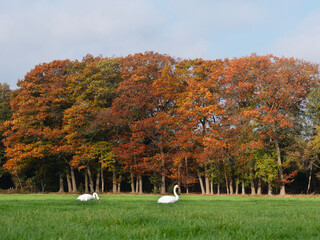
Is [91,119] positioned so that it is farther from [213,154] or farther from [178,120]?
[213,154]

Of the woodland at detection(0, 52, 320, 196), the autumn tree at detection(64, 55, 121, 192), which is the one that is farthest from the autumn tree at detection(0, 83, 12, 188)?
the autumn tree at detection(64, 55, 121, 192)

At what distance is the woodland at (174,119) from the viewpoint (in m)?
39.1

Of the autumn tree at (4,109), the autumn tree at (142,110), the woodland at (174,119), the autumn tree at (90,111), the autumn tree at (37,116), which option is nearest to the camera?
the woodland at (174,119)

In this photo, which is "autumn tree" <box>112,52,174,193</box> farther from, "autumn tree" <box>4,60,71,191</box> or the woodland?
"autumn tree" <box>4,60,71,191</box>

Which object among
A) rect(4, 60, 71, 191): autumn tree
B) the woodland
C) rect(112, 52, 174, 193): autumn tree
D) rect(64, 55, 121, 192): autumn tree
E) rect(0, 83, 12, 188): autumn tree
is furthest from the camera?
rect(0, 83, 12, 188): autumn tree

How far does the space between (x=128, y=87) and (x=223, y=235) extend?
38.5 m

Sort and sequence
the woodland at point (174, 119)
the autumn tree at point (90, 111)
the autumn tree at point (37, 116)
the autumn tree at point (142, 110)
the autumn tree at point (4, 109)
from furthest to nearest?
1. the autumn tree at point (4, 109)
2. the autumn tree at point (37, 116)
3. the autumn tree at point (90, 111)
4. the autumn tree at point (142, 110)
5. the woodland at point (174, 119)

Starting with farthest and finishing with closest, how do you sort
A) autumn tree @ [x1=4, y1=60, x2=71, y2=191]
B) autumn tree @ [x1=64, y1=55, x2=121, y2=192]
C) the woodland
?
autumn tree @ [x1=4, y1=60, x2=71, y2=191] → autumn tree @ [x1=64, y1=55, x2=121, y2=192] → the woodland

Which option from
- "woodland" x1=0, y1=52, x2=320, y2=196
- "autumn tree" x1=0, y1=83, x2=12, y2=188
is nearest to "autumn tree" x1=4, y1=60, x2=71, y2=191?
"woodland" x1=0, y1=52, x2=320, y2=196

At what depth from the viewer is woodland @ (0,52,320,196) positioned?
39.1 metres

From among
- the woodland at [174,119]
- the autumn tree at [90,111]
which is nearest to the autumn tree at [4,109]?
the woodland at [174,119]

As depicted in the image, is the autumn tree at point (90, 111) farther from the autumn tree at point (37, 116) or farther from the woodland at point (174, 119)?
the autumn tree at point (37, 116)

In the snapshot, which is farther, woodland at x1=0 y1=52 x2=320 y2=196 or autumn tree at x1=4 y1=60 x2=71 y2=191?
autumn tree at x1=4 y1=60 x2=71 y2=191

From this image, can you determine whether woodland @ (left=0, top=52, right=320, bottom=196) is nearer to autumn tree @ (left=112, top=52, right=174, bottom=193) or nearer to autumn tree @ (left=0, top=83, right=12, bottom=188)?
autumn tree @ (left=112, top=52, right=174, bottom=193)
